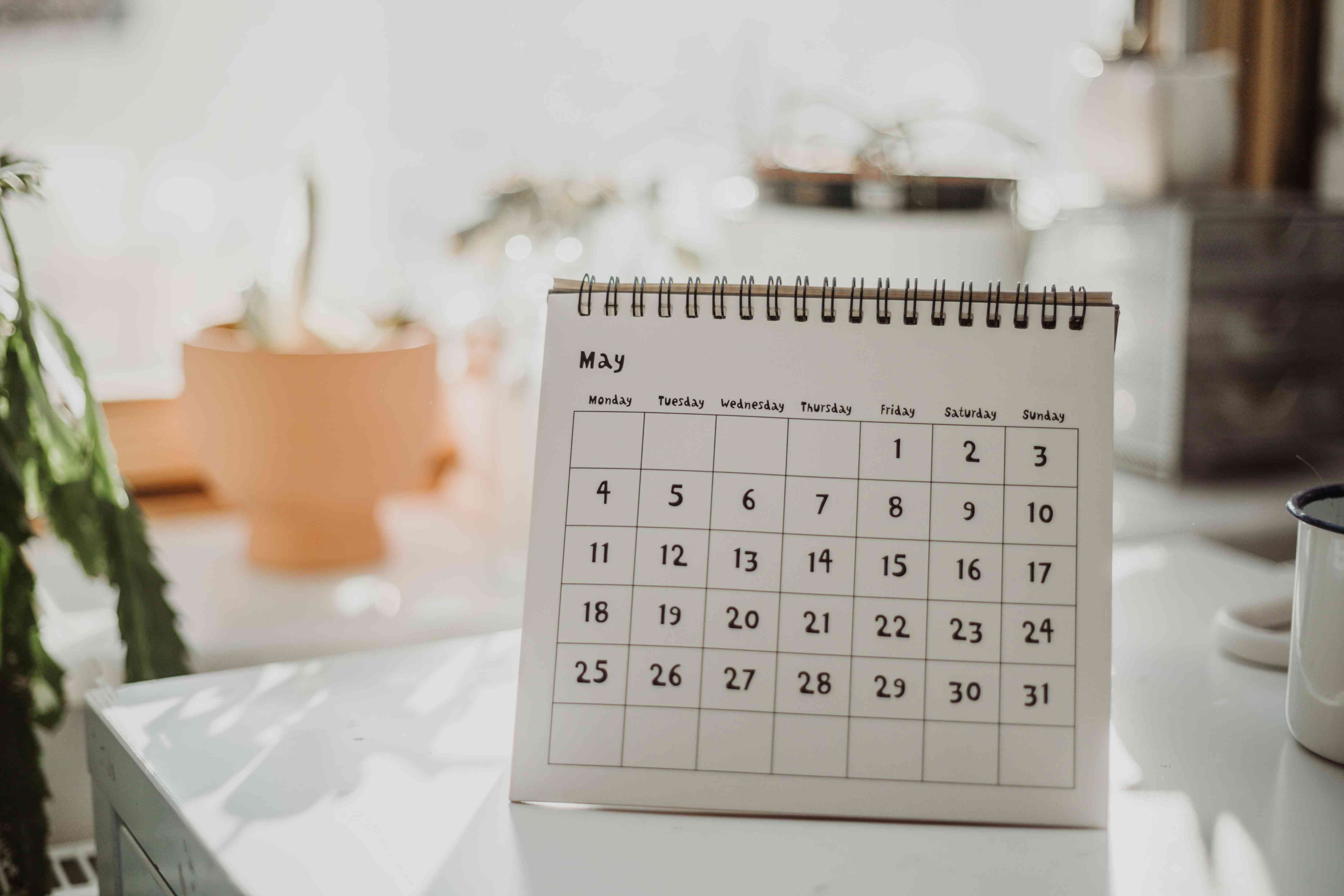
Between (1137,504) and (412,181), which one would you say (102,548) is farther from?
(1137,504)

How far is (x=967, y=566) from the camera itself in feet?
1.56

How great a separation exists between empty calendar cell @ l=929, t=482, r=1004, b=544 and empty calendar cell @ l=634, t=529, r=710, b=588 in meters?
0.09

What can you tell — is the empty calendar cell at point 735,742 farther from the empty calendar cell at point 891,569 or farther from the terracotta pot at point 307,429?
the terracotta pot at point 307,429

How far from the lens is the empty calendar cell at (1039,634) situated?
467 millimetres

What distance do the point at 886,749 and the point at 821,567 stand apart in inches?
2.9

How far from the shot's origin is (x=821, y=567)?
48 cm

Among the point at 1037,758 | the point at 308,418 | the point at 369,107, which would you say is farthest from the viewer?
the point at 369,107

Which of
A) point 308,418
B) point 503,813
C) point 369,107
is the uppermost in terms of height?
point 369,107

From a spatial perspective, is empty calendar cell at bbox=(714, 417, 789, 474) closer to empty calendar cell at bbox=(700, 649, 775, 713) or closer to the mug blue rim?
empty calendar cell at bbox=(700, 649, 775, 713)

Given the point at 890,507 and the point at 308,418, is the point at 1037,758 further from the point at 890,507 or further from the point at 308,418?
the point at 308,418

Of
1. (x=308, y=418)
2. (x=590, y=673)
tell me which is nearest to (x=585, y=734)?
(x=590, y=673)

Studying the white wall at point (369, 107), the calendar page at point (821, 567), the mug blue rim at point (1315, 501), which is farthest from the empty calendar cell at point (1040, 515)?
the white wall at point (369, 107)

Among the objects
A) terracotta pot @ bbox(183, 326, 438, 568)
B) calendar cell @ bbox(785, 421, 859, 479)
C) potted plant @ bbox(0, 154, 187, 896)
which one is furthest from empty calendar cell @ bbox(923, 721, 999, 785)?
terracotta pot @ bbox(183, 326, 438, 568)

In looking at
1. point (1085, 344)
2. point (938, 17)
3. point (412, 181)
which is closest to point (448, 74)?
point (412, 181)
